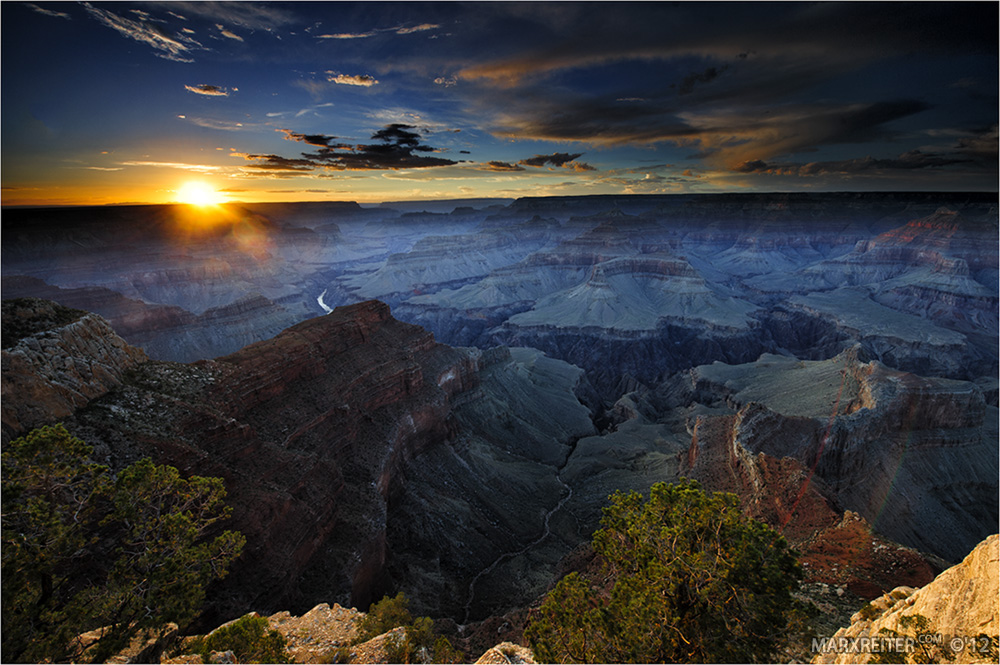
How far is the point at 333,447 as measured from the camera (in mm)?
34625

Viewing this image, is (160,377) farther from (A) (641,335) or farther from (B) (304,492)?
(A) (641,335)

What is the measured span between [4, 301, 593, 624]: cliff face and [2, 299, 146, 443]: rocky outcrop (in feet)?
0.39

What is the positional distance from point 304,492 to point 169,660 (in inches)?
604

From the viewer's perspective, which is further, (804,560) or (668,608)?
(804,560)

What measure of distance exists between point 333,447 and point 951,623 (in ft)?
112

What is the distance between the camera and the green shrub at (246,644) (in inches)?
548

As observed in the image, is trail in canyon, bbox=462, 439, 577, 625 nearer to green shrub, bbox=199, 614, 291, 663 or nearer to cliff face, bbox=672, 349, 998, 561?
cliff face, bbox=672, 349, 998, 561

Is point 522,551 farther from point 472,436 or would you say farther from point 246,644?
point 246,644

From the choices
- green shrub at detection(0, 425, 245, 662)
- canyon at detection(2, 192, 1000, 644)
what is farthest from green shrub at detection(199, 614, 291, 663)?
canyon at detection(2, 192, 1000, 644)

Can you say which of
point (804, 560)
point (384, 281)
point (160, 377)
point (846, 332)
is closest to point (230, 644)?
point (160, 377)

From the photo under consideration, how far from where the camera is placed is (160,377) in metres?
26.8

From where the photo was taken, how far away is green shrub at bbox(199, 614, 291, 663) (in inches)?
548

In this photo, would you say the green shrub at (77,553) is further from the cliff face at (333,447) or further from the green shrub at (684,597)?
the green shrub at (684,597)

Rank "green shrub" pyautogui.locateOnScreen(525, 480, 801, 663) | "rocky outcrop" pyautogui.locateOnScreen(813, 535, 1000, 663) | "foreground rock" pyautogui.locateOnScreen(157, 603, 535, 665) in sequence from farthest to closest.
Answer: "foreground rock" pyautogui.locateOnScreen(157, 603, 535, 665)
"green shrub" pyautogui.locateOnScreen(525, 480, 801, 663)
"rocky outcrop" pyautogui.locateOnScreen(813, 535, 1000, 663)
